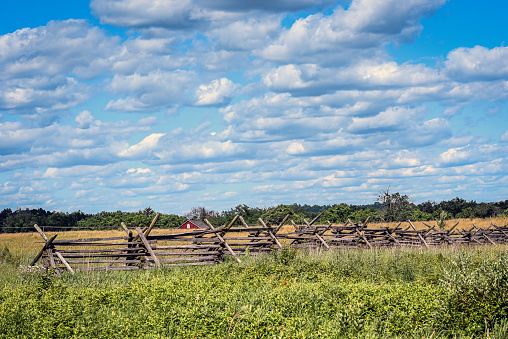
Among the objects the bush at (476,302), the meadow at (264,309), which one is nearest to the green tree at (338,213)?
the meadow at (264,309)

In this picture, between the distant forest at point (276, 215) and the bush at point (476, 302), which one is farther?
the distant forest at point (276, 215)

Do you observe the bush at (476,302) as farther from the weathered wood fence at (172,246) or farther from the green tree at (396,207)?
the green tree at (396,207)

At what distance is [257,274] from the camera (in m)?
12.8

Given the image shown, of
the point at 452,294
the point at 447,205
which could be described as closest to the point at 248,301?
the point at 452,294

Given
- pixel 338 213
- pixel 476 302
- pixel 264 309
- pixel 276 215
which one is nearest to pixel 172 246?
pixel 264 309

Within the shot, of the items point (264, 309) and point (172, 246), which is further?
point (172, 246)

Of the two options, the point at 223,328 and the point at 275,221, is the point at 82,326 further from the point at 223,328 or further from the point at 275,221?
the point at 275,221

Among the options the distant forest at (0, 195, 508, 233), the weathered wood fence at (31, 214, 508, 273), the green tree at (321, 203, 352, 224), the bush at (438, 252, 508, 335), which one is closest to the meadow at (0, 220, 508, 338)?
the bush at (438, 252, 508, 335)

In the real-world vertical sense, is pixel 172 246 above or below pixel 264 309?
above

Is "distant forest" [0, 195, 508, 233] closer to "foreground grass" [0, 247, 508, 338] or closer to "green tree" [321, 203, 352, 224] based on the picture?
"green tree" [321, 203, 352, 224]

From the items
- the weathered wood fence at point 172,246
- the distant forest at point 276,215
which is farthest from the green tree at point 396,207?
the weathered wood fence at point 172,246

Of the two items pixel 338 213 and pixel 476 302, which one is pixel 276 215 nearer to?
pixel 338 213

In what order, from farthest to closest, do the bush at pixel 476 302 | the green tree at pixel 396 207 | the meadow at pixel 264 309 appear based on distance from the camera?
the green tree at pixel 396 207 → the bush at pixel 476 302 → the meadow at pixel 264 309

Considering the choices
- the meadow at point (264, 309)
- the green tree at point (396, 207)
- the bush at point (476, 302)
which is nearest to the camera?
the meadow at point (264, 309)
